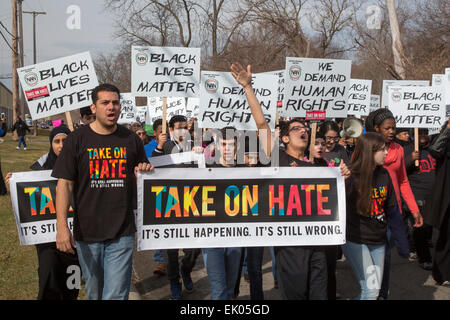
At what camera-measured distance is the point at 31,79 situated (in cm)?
529

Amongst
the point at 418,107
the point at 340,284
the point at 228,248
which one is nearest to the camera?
the point at 228,248

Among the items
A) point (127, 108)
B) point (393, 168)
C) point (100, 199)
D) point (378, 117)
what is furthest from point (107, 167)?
point (127, 108)

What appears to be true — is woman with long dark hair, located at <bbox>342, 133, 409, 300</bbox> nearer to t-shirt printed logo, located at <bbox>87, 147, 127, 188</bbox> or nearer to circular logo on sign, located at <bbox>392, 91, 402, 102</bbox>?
t-shirt printed logo, located at <bbox>87, 147, 127, 188</bbox>

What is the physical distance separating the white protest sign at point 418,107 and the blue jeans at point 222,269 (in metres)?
3.84

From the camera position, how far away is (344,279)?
579 cm

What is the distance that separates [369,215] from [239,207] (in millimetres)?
1184

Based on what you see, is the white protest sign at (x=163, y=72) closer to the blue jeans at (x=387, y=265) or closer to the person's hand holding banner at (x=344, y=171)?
the person's hand holding banner at (x=344, y=171)

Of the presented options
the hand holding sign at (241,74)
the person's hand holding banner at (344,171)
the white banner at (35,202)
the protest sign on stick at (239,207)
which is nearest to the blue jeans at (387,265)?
the protest sign on stick at (239,207)

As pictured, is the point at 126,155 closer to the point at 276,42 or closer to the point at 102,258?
the point at 102,258

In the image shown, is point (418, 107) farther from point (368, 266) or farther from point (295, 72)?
point (368, 266)

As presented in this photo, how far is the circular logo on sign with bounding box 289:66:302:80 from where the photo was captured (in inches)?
230

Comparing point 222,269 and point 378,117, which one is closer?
point 222,269

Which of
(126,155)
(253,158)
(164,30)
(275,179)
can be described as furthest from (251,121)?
(164,30)
